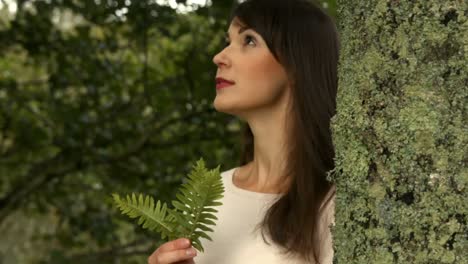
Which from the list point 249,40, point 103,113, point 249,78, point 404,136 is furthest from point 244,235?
point 103,113

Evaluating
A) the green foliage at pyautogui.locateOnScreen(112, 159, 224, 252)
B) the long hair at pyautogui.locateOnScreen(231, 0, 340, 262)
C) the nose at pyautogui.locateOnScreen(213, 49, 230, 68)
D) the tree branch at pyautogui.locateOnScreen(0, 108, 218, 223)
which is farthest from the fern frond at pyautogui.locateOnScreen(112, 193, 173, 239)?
the tree branch at pyautogui.locateOnScreen(0, 108, 218, 223)

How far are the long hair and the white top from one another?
3cm

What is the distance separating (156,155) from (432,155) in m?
5.25

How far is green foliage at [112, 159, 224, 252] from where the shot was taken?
199 centimetres

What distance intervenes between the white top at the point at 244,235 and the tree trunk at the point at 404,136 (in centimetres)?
118

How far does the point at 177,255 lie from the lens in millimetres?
2162

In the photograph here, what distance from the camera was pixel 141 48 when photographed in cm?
593

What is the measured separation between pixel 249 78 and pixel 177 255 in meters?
0.77

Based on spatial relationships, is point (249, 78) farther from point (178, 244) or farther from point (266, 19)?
point (178, 244)

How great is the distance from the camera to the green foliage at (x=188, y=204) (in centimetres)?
199

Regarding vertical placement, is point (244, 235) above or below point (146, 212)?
below

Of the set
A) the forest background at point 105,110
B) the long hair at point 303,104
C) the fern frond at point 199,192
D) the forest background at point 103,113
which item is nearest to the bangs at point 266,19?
the long hair at point 303,104

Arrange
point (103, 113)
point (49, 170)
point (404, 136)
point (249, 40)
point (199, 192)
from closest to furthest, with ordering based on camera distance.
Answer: point (404, 136) < point (199, 192) < point (249, 40) < point (103, 113) < point (49, 170)

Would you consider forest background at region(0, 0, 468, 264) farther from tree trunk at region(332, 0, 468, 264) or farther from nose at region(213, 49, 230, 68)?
tree trunk at region(332, 0, 468, 264)
